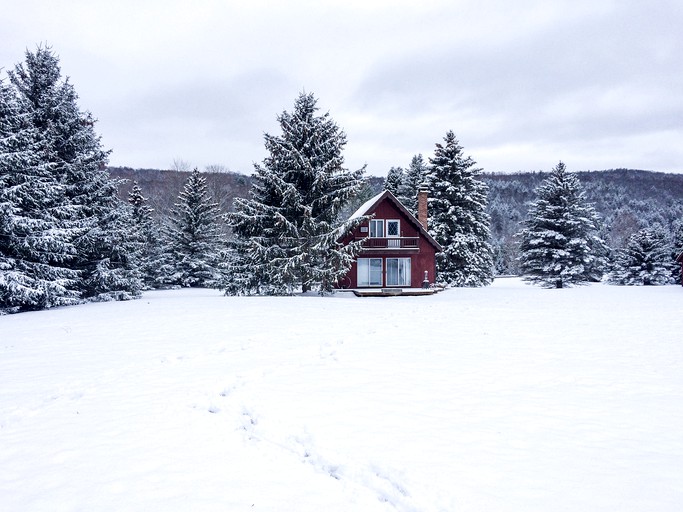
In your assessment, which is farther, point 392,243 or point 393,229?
point 393,229

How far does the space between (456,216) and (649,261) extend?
28.3 m

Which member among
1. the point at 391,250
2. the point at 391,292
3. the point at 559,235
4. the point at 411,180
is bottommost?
the point at 391,292

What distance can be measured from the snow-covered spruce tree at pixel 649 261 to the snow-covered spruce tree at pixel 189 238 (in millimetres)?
46111

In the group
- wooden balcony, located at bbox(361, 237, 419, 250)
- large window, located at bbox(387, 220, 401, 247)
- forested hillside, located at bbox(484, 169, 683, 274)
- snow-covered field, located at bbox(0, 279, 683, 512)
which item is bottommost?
snow-covered field, located at bbox(0, 279, 683, 512)

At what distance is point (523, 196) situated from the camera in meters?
169

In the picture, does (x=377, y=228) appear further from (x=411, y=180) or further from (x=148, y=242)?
(x=148, y=242)

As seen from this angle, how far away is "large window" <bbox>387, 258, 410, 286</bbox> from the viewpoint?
33.1 meters

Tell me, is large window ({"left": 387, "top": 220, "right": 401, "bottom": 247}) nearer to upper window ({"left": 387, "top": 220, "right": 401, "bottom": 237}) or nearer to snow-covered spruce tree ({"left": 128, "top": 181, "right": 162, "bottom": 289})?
upper window ({"left": 387, "top": 220, "right": 401, "bottom": 237})

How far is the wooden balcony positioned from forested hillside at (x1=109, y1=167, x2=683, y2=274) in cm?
2594

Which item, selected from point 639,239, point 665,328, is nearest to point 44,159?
point 665,328

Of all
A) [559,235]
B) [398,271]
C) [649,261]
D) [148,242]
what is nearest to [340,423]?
[398,271]

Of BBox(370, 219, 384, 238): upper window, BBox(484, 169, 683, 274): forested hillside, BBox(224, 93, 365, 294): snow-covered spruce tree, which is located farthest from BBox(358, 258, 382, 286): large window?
BBox(484, 169, 683, 274): forested hillside

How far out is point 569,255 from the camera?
133ft

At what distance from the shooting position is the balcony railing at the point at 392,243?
107 feet
